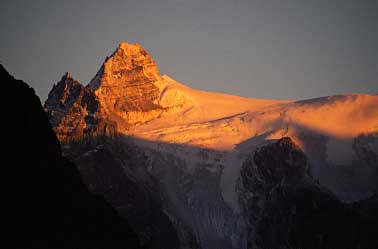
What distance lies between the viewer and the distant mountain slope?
76.0m

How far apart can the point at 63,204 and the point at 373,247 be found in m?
126

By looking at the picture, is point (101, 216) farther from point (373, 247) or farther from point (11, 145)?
point (373, 247)

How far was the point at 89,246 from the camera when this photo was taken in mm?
79125

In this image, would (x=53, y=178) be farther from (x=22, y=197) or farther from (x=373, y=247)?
(x=373, y=247)

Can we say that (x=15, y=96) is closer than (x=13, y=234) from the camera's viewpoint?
No


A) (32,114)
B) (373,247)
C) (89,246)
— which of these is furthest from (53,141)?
(373,247)

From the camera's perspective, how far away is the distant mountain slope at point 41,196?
7600 cm

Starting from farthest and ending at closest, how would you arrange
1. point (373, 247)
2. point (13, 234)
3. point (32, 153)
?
point (373, 247) → point (32, 153) → point (13, 234)

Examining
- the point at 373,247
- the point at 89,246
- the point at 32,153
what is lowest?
the point at 373,247

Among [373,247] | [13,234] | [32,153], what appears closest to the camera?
[13,234]

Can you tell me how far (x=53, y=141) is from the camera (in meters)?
83.4

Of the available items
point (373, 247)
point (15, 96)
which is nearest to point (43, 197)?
point (15, 96)

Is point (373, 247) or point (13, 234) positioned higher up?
point (13, 234)

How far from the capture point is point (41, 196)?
78.5 m
